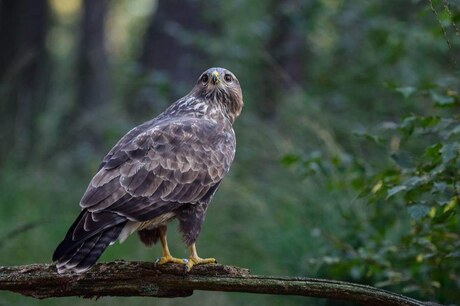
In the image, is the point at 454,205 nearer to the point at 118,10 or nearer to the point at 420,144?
the point at 420,144

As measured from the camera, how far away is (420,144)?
370 inches

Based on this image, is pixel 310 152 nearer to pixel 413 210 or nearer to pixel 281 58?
pixel 413 210

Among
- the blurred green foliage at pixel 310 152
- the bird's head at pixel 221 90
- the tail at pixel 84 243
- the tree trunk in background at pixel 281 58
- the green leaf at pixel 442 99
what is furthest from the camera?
the tree trunk in background at pixel 281 58

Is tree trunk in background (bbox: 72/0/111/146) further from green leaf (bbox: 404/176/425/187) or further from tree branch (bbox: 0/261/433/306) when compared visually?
green leaf (bbox: 404/176/425/187)

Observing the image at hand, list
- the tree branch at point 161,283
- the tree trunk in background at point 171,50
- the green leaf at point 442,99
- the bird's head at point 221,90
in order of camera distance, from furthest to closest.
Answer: the tree trunk in background at point 171,50
the bird's head at point 221,90
the green leaf at point 442,99
the tree branch at point 161,283

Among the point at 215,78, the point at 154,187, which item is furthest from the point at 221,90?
the point at 154,187

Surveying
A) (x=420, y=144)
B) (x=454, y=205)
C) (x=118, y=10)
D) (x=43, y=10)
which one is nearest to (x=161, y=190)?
(x=454, y=205)

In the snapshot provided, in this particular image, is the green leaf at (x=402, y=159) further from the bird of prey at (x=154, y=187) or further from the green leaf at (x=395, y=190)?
the bird of prey at (x=154, y=187)

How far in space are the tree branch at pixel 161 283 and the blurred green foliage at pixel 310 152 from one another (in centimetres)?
55

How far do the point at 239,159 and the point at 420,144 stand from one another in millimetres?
2044

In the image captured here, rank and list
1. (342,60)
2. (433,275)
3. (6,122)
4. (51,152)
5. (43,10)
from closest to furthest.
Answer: (433,275)
(6,122)
(51,152)
(342,60)
(43,10)

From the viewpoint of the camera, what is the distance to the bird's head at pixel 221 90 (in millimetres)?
6312

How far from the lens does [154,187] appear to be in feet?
17.1

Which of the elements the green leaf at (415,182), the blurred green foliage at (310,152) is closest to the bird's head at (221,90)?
the blurred green foliage at (310,152)
